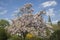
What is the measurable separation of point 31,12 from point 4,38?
3.02m

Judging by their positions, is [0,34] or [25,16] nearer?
[0,34]

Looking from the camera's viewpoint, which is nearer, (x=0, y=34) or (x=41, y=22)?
(x=0, y=34)

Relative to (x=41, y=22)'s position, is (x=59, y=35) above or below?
below

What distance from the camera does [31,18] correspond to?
512 inches

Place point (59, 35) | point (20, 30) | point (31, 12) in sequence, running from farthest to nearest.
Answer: point (31, 12) < point (20, 30) < point (59, 35)

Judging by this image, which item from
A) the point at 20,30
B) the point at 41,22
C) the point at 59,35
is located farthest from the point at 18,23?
the point at 59,35

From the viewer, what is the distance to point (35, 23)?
12.9 meters

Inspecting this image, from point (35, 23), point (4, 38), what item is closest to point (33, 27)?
point (35, 23)

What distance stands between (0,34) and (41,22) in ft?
9.97

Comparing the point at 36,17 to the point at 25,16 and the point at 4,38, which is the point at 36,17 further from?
the point at 4,38

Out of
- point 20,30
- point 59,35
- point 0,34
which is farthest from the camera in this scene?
point 20,30

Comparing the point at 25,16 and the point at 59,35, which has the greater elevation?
the point at 25,16

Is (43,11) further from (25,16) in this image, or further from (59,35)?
(59,35)

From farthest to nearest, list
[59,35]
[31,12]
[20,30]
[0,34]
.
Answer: [31,12] → [20,30] → [0,34] → [59,35]
